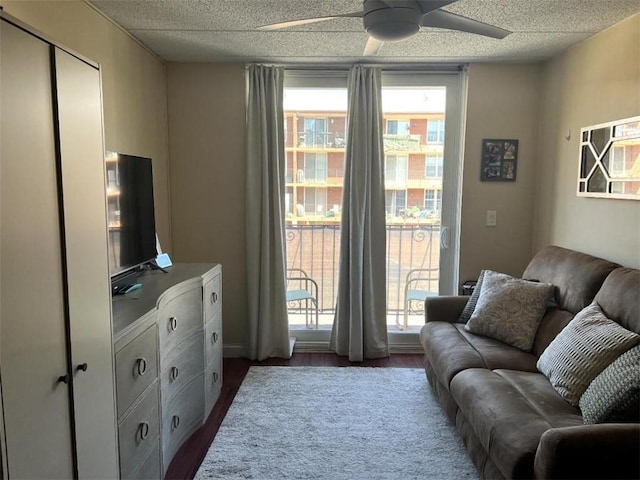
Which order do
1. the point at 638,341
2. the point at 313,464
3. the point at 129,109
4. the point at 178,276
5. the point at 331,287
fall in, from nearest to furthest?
the point at 638,341
the point at 313,464
the point at 178,276
the point at 129,109
the point at 331,287

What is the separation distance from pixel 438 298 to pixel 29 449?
2611 millimetres

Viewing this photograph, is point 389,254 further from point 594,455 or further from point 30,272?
point 30,272

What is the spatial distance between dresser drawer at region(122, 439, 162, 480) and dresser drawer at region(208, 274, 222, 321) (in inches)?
32.7

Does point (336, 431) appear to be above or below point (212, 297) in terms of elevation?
below

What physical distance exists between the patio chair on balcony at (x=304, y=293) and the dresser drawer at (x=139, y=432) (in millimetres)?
1887

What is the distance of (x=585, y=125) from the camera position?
2883 mm

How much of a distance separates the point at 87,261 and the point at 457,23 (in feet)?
6.27

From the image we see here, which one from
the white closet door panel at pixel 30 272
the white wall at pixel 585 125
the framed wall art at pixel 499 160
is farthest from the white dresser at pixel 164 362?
the white wall at pixel 585 125

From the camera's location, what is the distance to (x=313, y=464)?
2.24 m

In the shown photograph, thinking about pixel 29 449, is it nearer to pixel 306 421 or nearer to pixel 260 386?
pixel 306 421

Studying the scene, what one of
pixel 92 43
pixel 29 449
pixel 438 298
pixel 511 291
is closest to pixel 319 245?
pixel 438 298

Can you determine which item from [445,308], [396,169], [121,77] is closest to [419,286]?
[445,308]

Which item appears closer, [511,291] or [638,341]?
[638,341]

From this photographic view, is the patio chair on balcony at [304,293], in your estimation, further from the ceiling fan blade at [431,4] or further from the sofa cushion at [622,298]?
the ceiling fan blade at [431,4]
